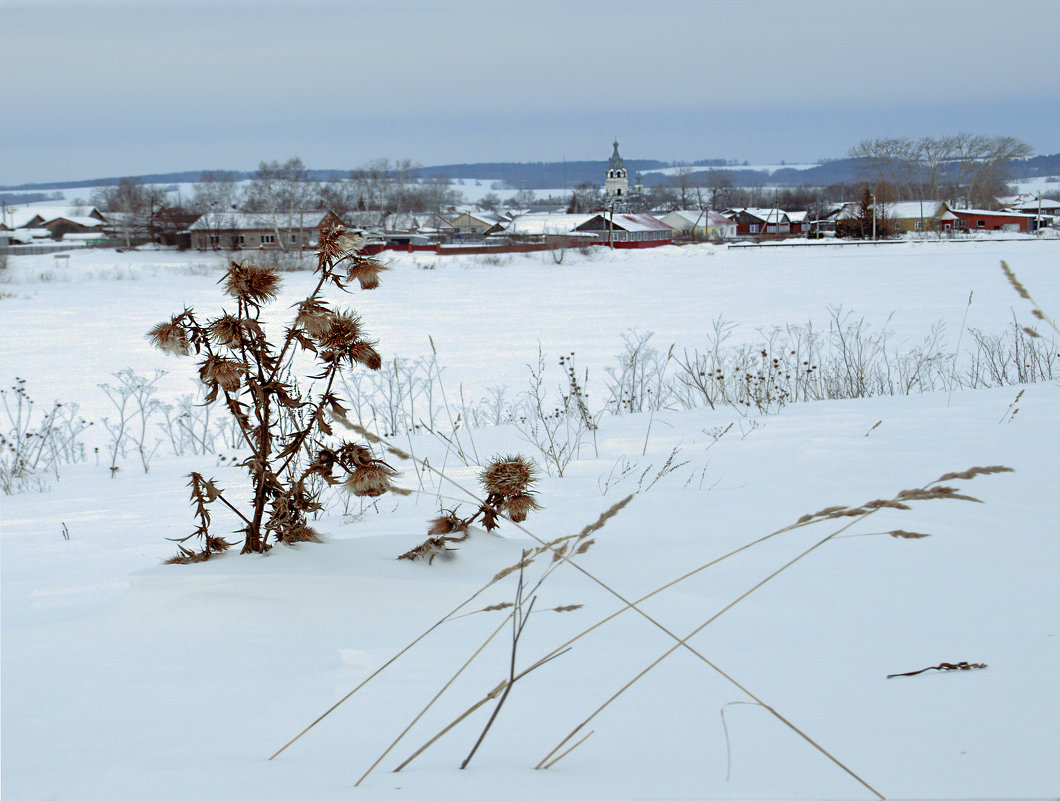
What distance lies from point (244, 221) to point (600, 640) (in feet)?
241

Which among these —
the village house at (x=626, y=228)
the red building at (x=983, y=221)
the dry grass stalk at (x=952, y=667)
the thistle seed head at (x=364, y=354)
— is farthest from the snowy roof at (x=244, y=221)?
the dry grass stalk at (x=952, y=667)

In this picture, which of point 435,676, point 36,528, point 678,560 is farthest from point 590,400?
point 435,676

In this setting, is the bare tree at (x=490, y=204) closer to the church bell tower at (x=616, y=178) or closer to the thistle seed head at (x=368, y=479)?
the church bell tower at (x=616, y=178)

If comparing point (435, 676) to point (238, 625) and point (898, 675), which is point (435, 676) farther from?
point (898, 675)

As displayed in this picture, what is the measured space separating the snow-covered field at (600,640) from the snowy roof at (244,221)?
6603cm

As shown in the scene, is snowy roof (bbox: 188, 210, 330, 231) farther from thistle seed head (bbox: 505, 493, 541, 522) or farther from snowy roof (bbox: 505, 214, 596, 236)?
thistle seed head (bbox: 505, 493, 541, 522)

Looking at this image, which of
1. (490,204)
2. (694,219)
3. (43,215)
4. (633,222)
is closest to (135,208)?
(43,215)

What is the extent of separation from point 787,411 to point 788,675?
5.08m

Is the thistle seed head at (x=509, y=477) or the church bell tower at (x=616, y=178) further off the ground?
the church bell tower at (x=616, y=178)

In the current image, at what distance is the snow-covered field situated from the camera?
1.44 m

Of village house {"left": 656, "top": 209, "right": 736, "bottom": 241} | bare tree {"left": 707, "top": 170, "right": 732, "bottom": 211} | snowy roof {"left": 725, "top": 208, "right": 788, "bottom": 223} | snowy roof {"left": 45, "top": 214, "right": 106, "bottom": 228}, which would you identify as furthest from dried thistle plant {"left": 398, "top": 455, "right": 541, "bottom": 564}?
bare tree {"left": 707, "top": 170, "right": 732, "bottom": 211}

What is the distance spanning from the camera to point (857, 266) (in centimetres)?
3700

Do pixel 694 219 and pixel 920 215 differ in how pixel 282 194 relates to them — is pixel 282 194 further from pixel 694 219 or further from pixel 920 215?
pixel 920 215

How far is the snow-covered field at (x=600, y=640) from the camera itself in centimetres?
144
